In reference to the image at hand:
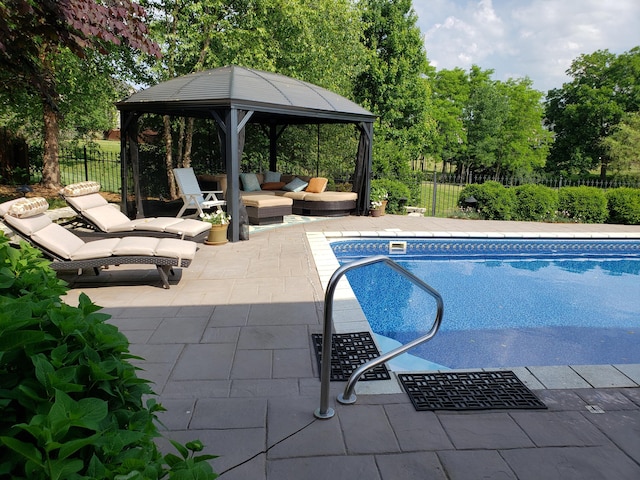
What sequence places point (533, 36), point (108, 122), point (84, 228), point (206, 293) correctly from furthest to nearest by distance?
point (533, 36)
point (108, 122)
point (84, 228)
point (206, 293)

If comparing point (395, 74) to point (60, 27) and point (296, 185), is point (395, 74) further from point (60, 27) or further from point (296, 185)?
point (60, 27)

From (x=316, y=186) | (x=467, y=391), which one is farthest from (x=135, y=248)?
(x=316, y=186)

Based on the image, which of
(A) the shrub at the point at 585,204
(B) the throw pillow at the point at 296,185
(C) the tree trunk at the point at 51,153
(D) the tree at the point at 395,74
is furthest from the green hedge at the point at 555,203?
(C) the tree trunk at the point at 51,153

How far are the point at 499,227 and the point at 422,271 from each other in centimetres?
367

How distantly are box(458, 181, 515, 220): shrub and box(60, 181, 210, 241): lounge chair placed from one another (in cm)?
810

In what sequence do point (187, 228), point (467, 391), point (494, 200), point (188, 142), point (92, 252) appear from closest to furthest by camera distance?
point (467, 391) < point (92, 252) < point (187, 228) < point (494, 200) < point (188, 142)

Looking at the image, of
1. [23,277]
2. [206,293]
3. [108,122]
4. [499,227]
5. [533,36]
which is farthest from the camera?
[533,36]

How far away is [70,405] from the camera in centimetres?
Answer: 93

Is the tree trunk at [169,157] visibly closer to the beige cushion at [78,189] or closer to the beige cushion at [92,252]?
the beige cushion at [78,189]

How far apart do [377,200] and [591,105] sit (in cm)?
2623

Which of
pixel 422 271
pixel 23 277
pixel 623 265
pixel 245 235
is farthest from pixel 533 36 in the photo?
pixel 23 277

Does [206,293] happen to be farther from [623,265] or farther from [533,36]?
[533,36]

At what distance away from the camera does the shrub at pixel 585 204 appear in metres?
11.9

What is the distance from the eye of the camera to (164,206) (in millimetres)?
10320
